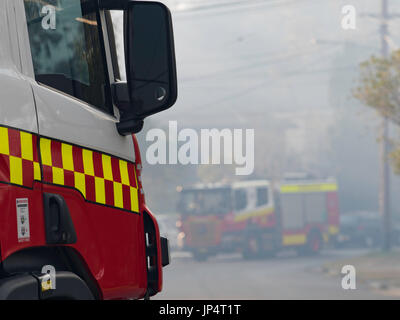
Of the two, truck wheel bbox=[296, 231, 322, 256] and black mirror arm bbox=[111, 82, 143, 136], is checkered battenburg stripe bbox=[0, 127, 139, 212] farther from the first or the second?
truck wheel bbox=[296, 231, 322, 256]

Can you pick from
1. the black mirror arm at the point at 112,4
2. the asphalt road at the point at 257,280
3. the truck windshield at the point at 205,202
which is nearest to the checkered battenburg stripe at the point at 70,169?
the black mirror arm at the point at 112,4

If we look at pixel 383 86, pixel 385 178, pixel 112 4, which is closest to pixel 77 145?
pixel 112 4

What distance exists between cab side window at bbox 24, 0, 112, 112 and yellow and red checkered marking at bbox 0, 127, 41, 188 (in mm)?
322

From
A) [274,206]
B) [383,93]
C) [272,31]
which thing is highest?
[272,31]

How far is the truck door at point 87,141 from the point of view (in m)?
2.74

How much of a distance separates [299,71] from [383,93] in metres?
60.2

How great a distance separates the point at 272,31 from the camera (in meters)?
93.4

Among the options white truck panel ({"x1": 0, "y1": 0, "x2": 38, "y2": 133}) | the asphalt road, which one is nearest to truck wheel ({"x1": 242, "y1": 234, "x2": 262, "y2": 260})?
the asphalt road

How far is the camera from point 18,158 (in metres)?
2.49

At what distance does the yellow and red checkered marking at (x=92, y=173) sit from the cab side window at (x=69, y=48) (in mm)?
230

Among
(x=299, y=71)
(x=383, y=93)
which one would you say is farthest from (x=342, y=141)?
(x=383, y=93)

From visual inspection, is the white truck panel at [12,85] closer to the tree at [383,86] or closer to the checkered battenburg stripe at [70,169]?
the checkered battenburg stripe at [70,169]
